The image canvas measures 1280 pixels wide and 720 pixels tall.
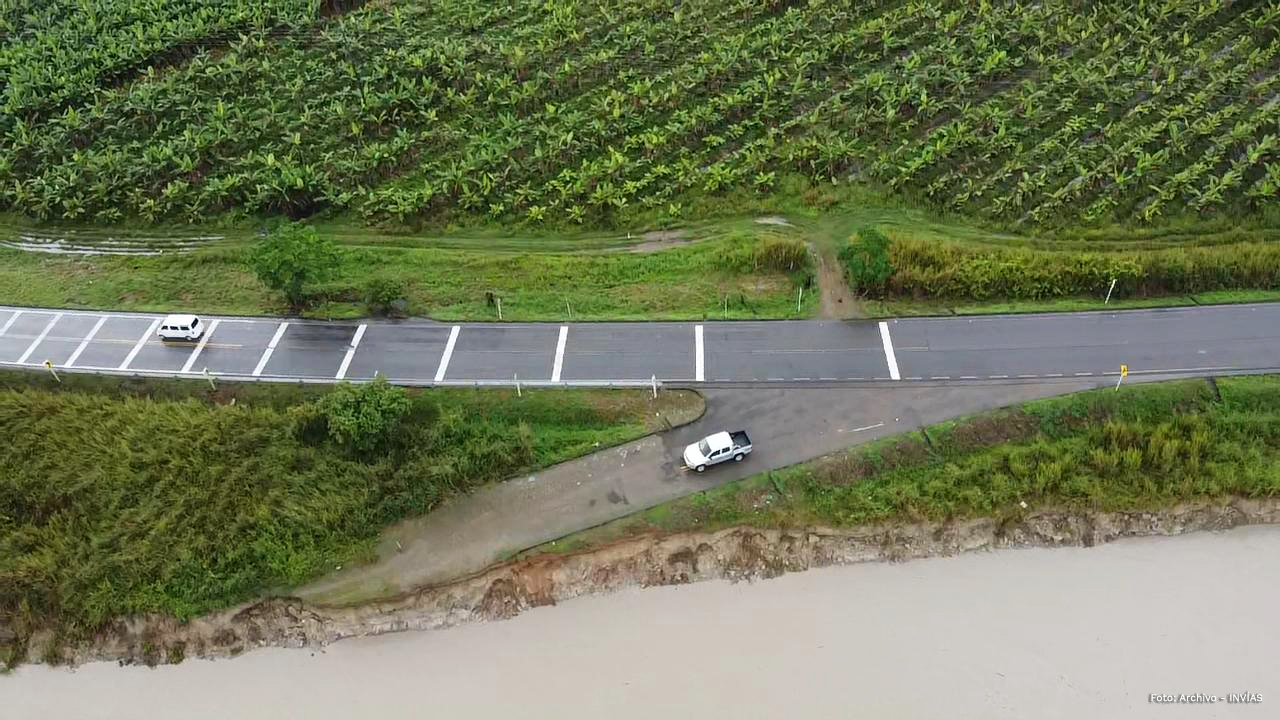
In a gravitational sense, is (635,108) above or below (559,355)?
above

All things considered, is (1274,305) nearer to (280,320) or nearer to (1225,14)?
(1225,14)

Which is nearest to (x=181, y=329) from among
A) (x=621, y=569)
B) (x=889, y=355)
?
(x=621, y=569)

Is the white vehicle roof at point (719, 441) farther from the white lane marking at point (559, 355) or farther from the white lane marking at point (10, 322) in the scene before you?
the white lane marking at point (10, 322)

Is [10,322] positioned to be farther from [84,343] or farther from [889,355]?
[889,355]

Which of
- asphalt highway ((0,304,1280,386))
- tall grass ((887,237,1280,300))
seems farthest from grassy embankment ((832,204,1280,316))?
asphalt highway ((0,304,1280,386))

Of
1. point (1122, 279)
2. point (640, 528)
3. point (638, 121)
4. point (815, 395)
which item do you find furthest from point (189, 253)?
point (1122, 279)

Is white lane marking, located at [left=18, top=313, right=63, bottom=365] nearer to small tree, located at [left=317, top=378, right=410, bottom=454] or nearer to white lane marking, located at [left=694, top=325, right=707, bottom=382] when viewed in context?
small tree, located at [left=317, top=378, right=410, bottom=454]

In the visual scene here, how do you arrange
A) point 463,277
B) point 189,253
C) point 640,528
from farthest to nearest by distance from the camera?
point 189,253 < point 463,277 < point 640,528
